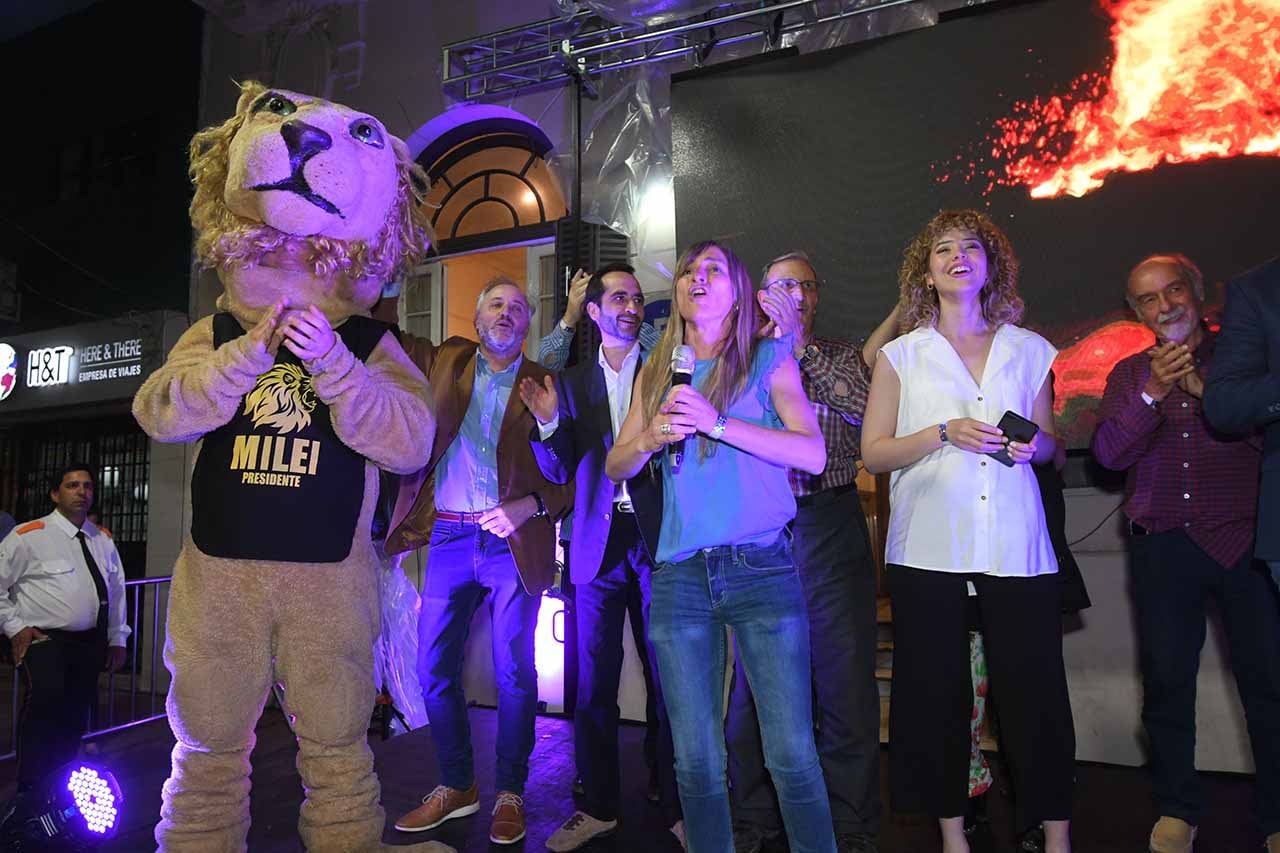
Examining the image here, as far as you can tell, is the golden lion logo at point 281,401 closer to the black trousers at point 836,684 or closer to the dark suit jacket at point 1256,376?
the black trousers at point 836,684

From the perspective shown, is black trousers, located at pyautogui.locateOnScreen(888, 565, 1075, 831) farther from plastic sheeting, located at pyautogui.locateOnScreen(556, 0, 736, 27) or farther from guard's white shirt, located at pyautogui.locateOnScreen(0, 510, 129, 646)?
guard's white shirt, located at pyautogui.locateOnScreen(0, 510, 129, 646)

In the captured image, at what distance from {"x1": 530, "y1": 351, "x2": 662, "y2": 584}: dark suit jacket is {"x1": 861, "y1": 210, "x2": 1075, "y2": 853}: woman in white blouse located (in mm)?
952

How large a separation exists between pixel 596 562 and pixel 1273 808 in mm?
2193

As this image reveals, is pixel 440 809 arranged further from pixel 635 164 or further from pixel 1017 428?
pixel 635 164

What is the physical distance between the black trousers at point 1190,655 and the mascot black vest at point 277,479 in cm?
253

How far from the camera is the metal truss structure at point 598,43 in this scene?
461cm

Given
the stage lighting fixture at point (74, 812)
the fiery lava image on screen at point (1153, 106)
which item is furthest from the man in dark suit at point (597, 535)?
the fiery lava image on screen at point (1153, 106)

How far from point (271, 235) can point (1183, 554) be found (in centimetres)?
292

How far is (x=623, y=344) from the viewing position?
3275 mm

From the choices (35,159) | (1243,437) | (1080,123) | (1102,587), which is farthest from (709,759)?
(35,159)

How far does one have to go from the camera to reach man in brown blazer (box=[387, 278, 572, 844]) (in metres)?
3.04

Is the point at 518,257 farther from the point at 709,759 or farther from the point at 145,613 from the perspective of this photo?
the point at 709,759

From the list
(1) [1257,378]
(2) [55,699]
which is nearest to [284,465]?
(1) [1257,378]

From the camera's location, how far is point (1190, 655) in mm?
2760
